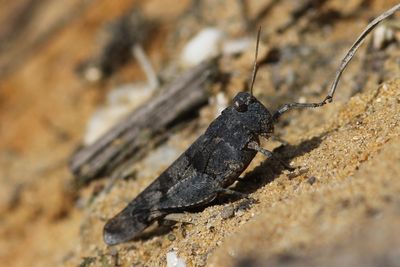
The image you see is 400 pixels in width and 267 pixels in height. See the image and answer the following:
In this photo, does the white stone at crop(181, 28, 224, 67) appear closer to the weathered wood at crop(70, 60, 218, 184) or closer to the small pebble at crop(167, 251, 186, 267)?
the weathered wood at crop(70, 60, 218, 184)

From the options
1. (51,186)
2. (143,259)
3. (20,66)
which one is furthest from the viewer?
(20,66)

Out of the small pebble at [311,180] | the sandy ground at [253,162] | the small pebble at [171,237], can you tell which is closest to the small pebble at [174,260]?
the sandy ground at [253,162]

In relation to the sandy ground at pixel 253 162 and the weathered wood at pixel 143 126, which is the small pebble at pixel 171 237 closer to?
the sandy ground at pixel 253 162

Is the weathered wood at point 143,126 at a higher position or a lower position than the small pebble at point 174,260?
higher

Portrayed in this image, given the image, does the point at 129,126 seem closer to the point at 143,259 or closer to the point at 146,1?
the point at 143,259

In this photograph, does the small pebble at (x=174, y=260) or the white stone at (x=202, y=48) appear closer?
the small pebble at (x=174, y=260)

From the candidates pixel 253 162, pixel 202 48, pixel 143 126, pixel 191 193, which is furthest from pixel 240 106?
pixel 202 48

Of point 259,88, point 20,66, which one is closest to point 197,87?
point 259,88
